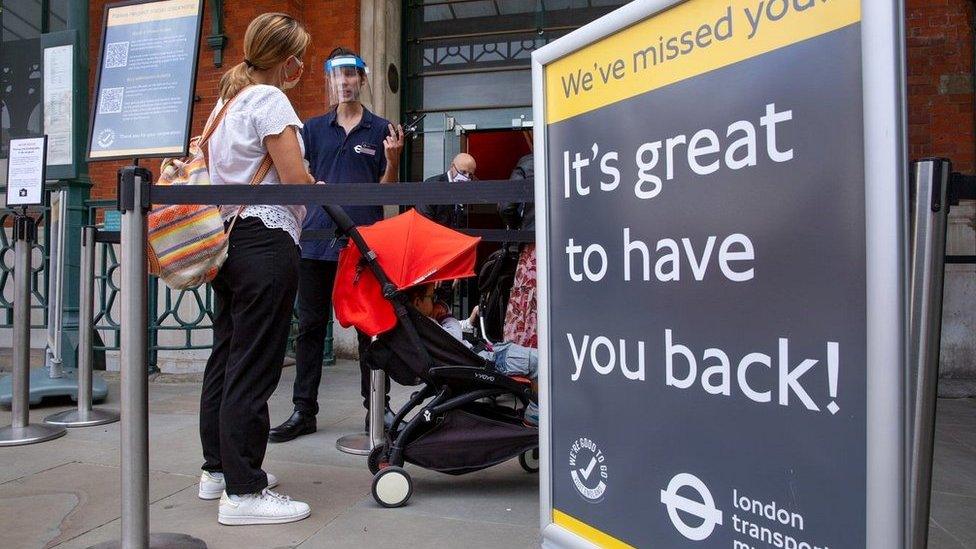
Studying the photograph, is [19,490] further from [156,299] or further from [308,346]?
[156,299]

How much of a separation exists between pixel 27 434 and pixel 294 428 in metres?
1.44

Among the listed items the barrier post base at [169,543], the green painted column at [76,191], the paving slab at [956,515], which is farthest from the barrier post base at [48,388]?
the paving slab at [956,515]

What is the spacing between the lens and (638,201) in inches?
56.7

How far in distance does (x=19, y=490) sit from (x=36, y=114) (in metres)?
6.85

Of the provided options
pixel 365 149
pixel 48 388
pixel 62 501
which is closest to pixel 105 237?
pixel 48 388

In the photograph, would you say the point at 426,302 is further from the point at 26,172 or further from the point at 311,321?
the point at 26,172

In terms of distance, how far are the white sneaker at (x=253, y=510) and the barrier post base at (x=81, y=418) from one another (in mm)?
2147

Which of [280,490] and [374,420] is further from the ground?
[374,420]

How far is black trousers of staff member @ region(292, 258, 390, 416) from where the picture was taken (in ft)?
12.7

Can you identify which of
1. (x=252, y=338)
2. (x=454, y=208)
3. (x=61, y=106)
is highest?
(x=61, y=106)

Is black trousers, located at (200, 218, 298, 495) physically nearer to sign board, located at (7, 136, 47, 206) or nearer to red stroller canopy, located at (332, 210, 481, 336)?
red stroller canopy, located at (332, 210, 481, 336)

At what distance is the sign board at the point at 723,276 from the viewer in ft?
3.40

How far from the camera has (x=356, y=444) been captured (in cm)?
379

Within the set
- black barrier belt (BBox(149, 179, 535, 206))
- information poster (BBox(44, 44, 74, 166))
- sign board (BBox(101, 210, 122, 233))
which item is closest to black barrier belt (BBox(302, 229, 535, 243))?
black barrier belt (BBox(149, 179, 535, 206))
